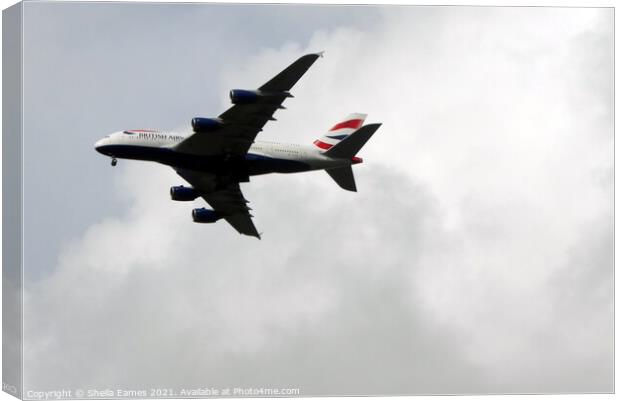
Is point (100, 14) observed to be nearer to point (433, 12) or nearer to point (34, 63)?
point (34, 63)

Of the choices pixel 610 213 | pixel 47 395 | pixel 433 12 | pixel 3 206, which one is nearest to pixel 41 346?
pixel 47 395

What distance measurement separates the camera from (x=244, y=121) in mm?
51625

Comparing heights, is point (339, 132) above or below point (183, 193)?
above

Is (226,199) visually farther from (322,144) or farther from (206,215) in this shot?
(322,144)

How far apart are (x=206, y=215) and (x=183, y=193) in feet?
6.86

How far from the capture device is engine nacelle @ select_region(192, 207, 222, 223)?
2297 inches

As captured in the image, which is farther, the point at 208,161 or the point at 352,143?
the point at 208,161

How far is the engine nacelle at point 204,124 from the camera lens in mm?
51188

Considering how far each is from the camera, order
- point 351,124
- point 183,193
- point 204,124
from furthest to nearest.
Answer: point 183,193
point 351,124
point 204,124

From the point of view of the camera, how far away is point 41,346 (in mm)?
45375

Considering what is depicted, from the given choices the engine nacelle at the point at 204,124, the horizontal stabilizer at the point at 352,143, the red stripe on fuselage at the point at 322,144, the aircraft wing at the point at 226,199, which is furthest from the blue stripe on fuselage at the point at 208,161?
the red stripe on fuselage at the point at 322,144

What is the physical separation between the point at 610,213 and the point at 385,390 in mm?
11847

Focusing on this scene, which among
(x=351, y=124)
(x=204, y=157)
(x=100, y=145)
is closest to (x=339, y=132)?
(x=351, y=124)

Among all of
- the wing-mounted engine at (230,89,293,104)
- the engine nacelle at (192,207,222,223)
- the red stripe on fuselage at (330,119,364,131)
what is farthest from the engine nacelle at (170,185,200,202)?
the wing-mounted engine at (230,89,293,104)
